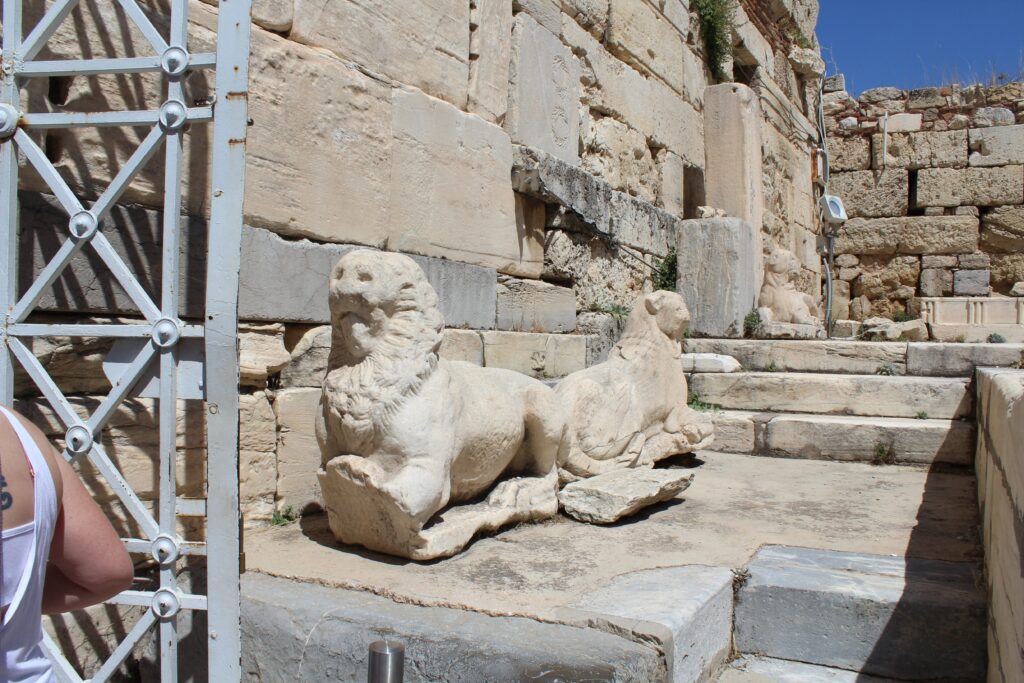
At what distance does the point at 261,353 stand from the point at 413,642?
1.77 m

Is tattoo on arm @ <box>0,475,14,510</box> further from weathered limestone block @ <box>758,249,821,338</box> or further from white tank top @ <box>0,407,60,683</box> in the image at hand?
weathered limestone block @ <box>758,249,821,338</box>

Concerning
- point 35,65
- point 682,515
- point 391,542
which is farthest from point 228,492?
point 682,515

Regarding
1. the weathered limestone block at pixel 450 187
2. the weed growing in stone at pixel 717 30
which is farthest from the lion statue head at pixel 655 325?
the weed growing in stone at pixel 717 30

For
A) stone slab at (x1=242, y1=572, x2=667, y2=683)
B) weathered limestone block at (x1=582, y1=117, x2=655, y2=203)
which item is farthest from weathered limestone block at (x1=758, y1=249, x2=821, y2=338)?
stone slab at (x1=242, y1=572, x2=667, y2=683)

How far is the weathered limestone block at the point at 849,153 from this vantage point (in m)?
15.0

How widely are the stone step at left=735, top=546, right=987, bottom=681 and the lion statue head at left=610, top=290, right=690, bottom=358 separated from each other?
7.00ft

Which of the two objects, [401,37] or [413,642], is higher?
[401,37]

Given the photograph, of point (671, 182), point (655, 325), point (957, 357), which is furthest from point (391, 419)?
point (671, 182)

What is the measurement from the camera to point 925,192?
1462cm

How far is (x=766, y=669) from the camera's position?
294 centimetres

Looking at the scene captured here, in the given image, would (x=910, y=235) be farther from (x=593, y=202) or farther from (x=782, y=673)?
(x=782, y=673)

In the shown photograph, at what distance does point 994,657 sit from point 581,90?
552cm

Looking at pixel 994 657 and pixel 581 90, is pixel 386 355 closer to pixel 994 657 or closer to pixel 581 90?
pixel 994 657

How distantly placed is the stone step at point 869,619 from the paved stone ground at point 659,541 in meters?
0.20
